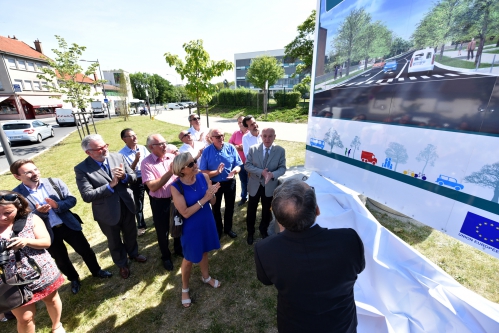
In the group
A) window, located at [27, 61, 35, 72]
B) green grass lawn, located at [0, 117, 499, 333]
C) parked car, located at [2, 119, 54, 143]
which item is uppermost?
window, located at [27, 61, 35, 72]

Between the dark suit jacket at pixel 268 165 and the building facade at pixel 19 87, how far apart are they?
117 feet

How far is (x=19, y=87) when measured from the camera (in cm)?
2956

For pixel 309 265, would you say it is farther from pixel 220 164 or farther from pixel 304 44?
pixel 304 44

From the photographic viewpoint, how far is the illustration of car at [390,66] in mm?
2090

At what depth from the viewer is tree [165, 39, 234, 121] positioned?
955cm

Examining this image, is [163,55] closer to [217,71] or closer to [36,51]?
[217,71]

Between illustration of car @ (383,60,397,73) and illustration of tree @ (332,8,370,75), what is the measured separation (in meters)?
0.44

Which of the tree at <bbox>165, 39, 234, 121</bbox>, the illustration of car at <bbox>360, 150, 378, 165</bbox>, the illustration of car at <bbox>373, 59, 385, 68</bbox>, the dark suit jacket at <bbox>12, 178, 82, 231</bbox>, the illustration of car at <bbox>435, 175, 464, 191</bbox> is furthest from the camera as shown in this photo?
the tree at <bbox>165, 39, 234, 121</bbox>

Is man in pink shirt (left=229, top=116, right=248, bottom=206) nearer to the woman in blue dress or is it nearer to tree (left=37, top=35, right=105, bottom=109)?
the woman in blue dress

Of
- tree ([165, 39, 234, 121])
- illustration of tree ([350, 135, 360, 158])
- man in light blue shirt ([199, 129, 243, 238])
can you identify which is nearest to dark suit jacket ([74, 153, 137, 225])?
man in light blue shirt ([199, 129, 243, 238])

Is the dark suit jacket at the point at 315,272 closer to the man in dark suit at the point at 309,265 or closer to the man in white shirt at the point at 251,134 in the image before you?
the man in dark suit at the point at 309,265

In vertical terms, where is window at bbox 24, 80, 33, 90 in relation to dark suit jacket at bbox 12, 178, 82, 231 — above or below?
above

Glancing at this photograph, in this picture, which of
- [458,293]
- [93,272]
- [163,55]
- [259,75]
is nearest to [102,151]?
[93,272]

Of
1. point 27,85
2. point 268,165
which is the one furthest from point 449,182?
point 27,85
